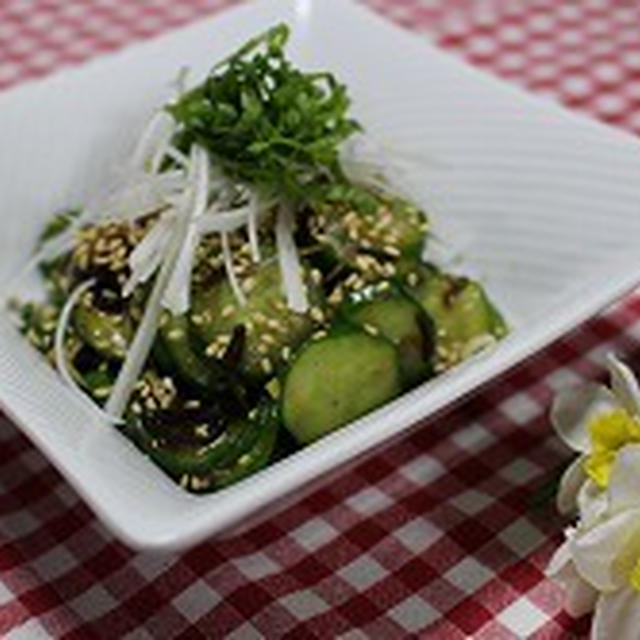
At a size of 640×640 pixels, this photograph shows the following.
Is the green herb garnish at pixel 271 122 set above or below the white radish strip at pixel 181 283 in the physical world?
above

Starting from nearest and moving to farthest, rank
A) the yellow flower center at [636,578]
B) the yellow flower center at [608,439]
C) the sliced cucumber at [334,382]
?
the yellow flower center at [636,578] → the yellow flower center at [608,439] → the sliced cucumber at [334,382]

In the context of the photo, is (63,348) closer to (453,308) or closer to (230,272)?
(230,272)

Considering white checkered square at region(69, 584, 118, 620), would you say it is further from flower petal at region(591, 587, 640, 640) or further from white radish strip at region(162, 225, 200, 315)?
flower petal at region(591, 587, 640, 640)

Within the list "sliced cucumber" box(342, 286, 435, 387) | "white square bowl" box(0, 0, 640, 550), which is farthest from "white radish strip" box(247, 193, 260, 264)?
"white square bowl" box(0, 0, 640, 550)

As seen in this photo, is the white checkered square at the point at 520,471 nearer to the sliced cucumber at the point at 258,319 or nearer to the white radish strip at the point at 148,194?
the sliced cucumber at the point at 258,319

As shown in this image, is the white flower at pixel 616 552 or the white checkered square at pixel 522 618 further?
the white checkered square at pixel 522 618

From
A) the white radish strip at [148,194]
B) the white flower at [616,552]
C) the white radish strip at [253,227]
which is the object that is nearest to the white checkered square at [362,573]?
the white flower at [616,552]

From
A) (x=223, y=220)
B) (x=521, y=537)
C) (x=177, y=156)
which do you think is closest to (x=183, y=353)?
(x=223, y=220)
